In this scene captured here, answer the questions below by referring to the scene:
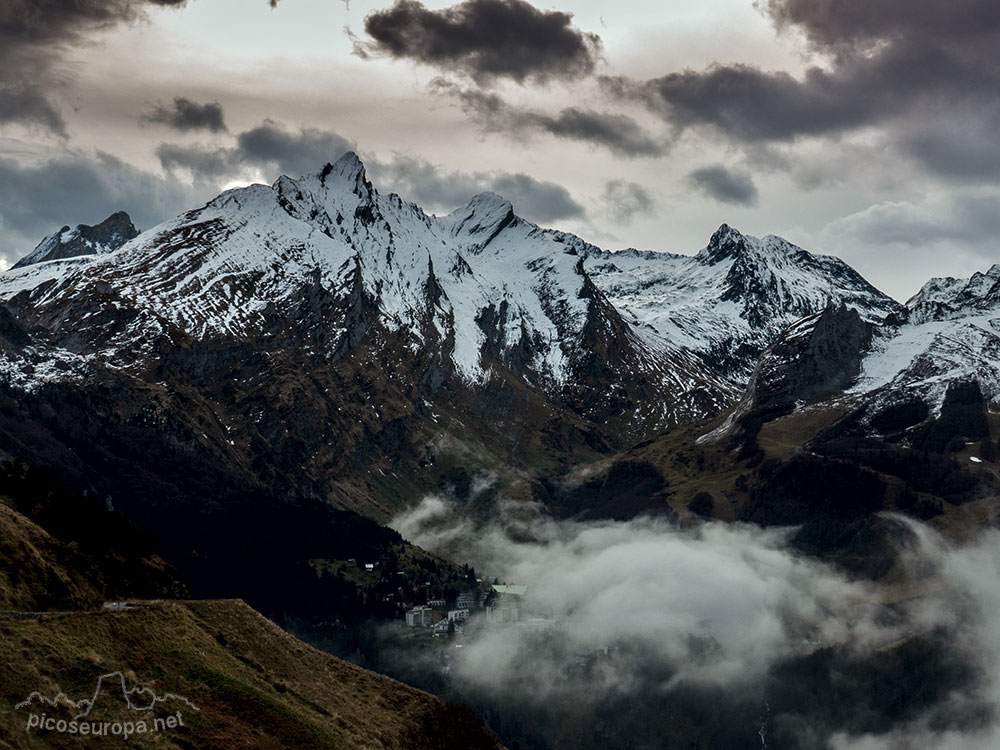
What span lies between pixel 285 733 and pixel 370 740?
1755 centimetres

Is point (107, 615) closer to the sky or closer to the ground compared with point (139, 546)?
closer to the ground

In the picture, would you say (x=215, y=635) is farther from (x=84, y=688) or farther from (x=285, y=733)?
(x=84, y=688)

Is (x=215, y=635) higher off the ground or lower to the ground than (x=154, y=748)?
higher

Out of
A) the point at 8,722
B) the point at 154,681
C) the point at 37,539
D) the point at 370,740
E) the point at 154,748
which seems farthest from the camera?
the point at 37,539

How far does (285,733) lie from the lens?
4151 inches

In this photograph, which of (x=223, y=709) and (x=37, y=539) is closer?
(x=223, y=709)

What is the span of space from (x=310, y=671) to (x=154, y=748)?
43715 mm

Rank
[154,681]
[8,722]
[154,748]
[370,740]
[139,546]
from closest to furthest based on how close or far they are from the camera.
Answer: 1. [8,722]
2. [154,748]
3. [154,681]
4. [370,740]
5. [139,546]

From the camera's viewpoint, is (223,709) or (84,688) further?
(223,709)

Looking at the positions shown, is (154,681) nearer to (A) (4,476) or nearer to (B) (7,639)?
(B) (7,639)

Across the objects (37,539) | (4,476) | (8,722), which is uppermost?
(4,476)

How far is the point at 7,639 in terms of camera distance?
91.9 metres

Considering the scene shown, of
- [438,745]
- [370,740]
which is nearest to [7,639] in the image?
[370,740]

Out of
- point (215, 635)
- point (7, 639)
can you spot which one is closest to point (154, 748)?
point (7, 639)
